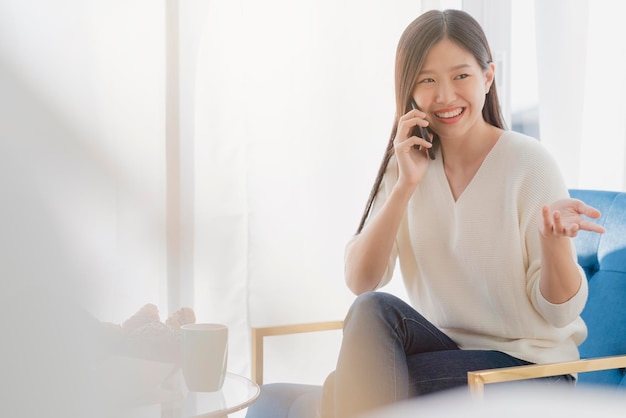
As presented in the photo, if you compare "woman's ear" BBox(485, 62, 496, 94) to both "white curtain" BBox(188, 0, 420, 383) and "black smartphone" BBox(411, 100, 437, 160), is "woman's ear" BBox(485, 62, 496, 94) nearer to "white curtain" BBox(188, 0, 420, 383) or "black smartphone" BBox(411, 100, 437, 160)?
"black smartphone" BBox(411, 100, 437, 160)

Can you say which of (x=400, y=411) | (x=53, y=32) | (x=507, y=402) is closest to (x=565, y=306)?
(x=507, y=402)

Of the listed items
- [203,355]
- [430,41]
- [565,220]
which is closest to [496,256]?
[565,220]

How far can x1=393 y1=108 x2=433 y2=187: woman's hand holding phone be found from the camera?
46.2 inches

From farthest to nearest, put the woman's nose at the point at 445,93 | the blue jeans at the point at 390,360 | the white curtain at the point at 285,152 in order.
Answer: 1. the white curtain at the point at 285,152
2. the woman's nose at the point at 445,93
3. the blue jeans at the point at 390,360

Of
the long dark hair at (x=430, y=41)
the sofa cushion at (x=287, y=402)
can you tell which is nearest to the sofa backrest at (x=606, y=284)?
the long dark hair at (x=430, y=41)

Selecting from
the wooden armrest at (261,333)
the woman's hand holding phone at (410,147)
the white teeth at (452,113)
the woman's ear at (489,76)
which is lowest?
the wooden armrest at (261,333)

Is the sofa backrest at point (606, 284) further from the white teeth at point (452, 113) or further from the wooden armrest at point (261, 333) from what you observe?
the wooden armrest at point (261, 333)

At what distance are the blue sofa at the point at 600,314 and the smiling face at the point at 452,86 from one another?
363 mm

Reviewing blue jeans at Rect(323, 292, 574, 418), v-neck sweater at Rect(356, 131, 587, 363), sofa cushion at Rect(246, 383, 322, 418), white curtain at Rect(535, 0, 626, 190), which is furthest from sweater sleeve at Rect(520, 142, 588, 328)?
white curtain at Rect(535, 0, 626, 190)

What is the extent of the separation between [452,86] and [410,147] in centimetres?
13

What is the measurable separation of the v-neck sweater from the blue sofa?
3.5 inches

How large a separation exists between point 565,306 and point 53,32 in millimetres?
958

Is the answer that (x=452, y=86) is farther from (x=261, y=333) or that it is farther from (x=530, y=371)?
(x=261, y=333)

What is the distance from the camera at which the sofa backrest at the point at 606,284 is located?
1.22 m
